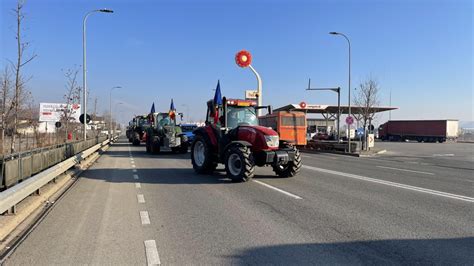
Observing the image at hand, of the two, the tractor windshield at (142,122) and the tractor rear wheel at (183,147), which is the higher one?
the tractor windshield at (142,122)

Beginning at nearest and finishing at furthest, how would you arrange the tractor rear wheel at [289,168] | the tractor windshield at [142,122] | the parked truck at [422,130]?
the tractor rear wheel at [289,168]
the tractor windshield at [142,122]
the parked truck at [422,130]

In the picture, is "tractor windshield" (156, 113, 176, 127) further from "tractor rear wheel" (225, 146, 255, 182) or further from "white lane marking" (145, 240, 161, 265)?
"white lane marking" (145, 240, 161, 265)

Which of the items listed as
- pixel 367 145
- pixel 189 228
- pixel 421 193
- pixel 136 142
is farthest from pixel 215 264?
pixel 136 142

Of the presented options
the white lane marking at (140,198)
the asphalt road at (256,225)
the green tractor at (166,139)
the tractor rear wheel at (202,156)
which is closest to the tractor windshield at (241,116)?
Result: the tractor rear wheel at (202,156)

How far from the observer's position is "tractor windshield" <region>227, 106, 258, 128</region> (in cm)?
1459

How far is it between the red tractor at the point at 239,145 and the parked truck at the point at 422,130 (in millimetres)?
57627

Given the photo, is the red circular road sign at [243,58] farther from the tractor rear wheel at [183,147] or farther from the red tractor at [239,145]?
the red tractor at [239,145]

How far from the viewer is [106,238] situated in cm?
640

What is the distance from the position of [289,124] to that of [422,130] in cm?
4259

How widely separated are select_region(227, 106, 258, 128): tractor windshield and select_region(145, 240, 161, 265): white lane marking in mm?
8616

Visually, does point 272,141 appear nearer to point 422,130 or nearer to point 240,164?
point 240,164

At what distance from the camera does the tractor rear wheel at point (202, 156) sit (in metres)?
14.8

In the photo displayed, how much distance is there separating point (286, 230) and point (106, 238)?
2.70 metres

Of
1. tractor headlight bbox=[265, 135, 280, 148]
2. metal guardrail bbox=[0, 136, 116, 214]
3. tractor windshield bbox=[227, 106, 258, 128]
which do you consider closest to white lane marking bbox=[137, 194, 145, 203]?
metal guardrail bbox=[0, 136, 116, 214]
